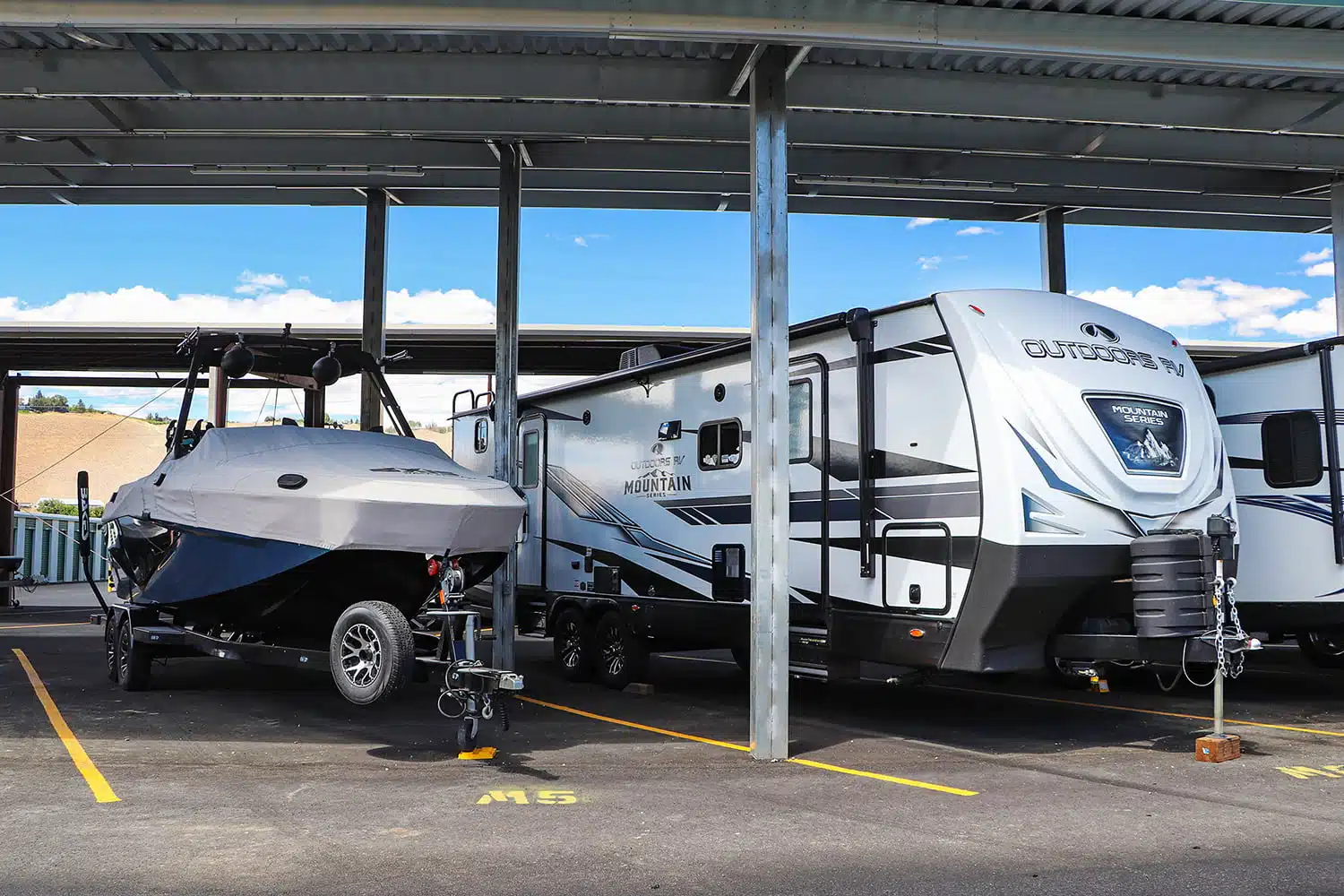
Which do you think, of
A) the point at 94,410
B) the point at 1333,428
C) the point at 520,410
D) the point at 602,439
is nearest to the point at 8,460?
the point at 520,410

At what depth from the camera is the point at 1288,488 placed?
1084 cm

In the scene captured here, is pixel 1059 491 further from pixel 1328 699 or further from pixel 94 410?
pixel 94 410

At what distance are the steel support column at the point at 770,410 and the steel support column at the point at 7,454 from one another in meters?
23.2

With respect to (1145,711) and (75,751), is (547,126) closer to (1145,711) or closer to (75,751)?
(75,751)

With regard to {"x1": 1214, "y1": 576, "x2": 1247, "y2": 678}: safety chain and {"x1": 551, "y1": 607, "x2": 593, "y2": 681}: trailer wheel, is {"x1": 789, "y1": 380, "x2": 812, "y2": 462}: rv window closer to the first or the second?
{"x1": 1214, "y1": 576, "x2": 1247, "y2": 678}: safety chain

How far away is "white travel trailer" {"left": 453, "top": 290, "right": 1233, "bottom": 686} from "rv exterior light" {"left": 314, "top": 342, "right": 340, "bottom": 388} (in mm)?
3659

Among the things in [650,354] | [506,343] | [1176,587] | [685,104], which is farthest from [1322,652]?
[506,343]

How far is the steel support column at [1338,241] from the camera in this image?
14039 millimetres

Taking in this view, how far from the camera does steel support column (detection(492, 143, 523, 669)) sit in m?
12.8

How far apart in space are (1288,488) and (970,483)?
426 cm

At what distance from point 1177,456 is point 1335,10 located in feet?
10.5

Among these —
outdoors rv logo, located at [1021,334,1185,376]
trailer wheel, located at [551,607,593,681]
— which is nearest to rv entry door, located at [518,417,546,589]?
trailer wheel, located at [551,607,593,681]

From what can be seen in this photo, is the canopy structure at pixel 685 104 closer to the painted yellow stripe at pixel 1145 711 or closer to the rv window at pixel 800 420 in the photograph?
the rv window at pixel 800 420

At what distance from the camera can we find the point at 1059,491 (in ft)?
27.1
